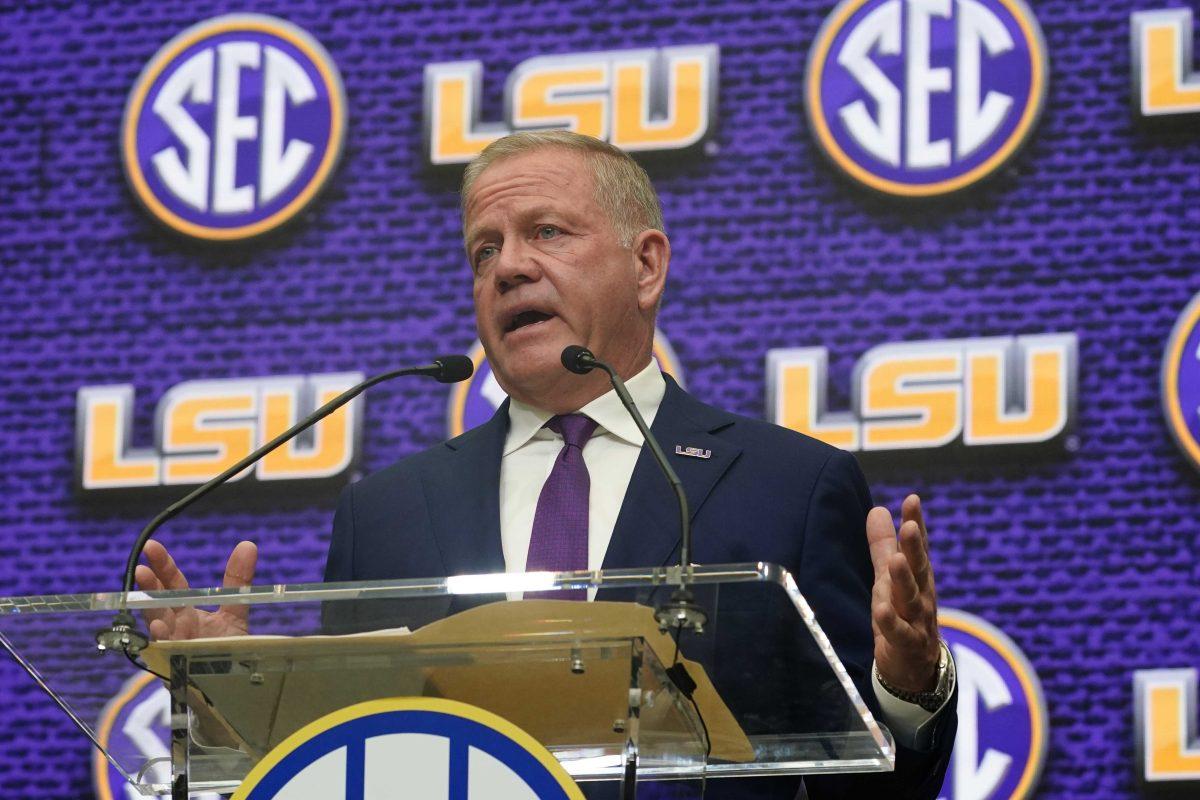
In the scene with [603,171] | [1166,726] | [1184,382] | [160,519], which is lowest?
[1166,726]

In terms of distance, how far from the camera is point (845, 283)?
11.2ft

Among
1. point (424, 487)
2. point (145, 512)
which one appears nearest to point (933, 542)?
point (424, 487)

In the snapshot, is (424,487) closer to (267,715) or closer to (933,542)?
(267,715)

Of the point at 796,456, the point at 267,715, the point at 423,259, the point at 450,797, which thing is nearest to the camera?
the point at 450,797

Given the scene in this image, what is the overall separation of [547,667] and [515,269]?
104cm

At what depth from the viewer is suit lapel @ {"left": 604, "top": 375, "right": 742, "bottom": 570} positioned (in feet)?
7.47

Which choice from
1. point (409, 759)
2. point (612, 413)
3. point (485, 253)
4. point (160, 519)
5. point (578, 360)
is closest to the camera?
point (409, 759)

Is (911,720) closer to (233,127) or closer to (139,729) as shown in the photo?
(139,729)

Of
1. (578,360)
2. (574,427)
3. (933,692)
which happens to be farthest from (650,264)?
(933,692)

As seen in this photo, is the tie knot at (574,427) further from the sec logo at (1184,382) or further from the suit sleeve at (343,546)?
the sec logo at (1184,382)

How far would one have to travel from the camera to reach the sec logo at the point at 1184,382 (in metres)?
3.24

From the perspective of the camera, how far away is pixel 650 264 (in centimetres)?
286

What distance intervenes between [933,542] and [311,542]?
1.13m

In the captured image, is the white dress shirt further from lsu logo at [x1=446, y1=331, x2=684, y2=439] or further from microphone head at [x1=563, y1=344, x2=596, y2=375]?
lsu logo at [x1=446, y1=331, x2=684, y2=439]
